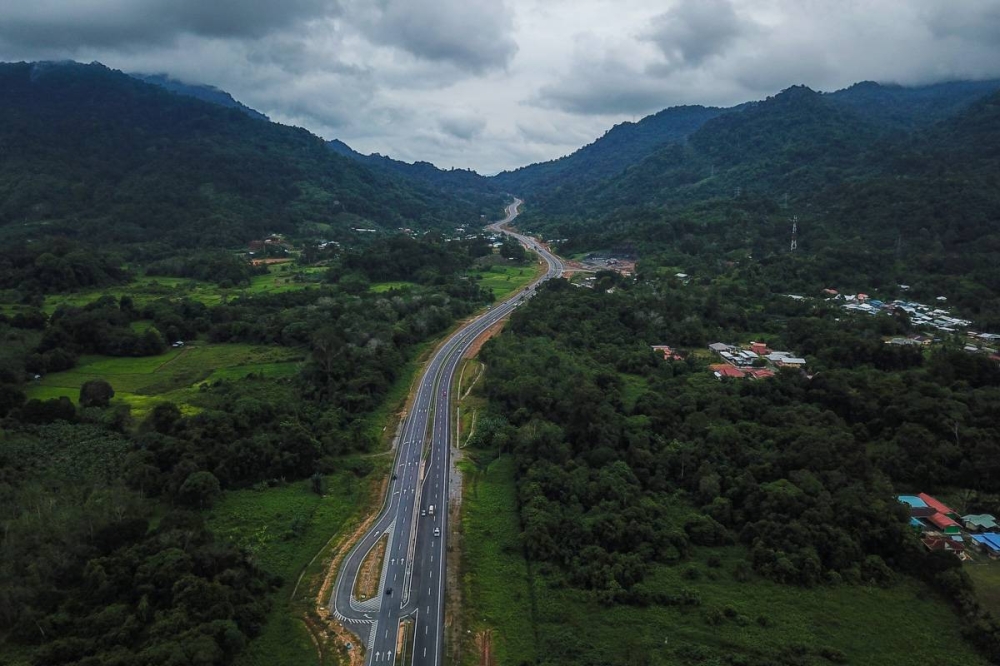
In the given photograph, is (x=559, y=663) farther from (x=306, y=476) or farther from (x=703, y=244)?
(x=703, y=244)

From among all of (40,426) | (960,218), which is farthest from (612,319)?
(960,218)

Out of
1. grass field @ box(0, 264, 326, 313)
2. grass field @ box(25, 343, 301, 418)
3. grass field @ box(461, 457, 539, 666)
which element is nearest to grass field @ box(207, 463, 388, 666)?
grass field @ box(461, 457, 539, 666)

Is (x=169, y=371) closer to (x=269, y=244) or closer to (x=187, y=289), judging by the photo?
(x=187, y=289)

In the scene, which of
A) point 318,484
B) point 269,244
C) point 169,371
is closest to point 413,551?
point 318,484

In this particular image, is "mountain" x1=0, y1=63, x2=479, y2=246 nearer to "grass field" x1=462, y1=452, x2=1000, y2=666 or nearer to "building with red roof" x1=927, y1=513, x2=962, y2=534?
"grass field" x1=462, y1=452, x2=1000, y2=666

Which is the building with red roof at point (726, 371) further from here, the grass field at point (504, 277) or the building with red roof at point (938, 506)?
the grass field at point (504, 277)


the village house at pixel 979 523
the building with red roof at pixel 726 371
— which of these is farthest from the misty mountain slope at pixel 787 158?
the village house at pixel 979 523
